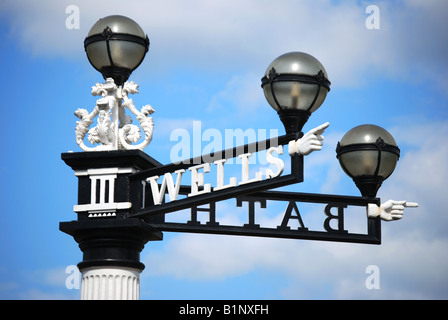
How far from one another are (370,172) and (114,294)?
3122 millimetres

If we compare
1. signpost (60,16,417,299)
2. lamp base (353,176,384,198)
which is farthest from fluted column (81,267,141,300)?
lamp base (353,176,384,198)

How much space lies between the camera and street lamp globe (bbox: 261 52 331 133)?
14.2 meters

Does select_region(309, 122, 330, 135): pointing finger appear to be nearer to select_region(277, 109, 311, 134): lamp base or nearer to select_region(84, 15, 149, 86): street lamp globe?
select_region(277, 109, 311, 134): lamp base

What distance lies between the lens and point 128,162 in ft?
48.6

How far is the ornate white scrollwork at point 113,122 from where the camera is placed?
15.0 metres

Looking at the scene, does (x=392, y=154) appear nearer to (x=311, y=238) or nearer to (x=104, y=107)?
(x=311, y=238)

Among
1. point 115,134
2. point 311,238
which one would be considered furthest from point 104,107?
point 311,238

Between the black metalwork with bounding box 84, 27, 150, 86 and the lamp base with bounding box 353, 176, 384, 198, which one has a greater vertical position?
the black metalwork with bounding box 84, 27, 150, 86

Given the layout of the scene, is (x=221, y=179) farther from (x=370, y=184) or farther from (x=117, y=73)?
(x=370, y=184)

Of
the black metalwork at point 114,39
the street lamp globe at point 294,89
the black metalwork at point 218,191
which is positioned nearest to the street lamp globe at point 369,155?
the street lamp globe at point 294,89

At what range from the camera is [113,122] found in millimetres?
15000

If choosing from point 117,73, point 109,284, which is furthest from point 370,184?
point 109,284

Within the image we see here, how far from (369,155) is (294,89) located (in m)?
1.88
